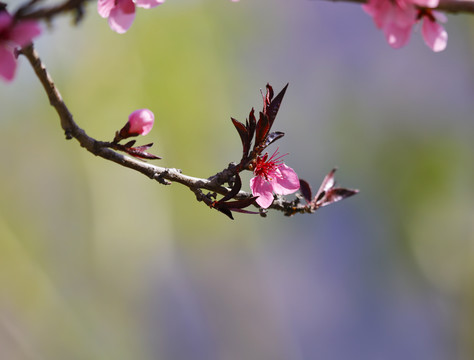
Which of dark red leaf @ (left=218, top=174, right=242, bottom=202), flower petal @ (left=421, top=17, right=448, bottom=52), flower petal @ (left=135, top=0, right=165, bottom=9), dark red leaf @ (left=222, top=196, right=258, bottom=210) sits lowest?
dark red leaf @ (left=222, top=196, right=258, bottom=210)

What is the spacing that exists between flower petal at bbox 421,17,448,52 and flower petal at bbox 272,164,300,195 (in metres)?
0.23

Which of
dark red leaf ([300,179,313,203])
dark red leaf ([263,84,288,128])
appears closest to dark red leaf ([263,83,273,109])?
dark red leaf ([263,84,288,128])

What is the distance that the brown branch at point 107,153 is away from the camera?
48cm

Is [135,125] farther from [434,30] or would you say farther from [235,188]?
[434,30]

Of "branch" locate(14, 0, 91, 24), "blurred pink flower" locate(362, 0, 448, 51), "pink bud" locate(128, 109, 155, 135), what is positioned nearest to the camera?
"branch" locate(14, 0, 91, 24)

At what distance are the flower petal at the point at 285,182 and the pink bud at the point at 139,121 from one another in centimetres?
18

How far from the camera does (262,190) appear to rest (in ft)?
1.80

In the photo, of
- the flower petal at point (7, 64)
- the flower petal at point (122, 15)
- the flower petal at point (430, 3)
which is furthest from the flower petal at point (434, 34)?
the flower petal at point (7, 64)

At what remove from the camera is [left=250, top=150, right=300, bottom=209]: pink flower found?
21.5 inches

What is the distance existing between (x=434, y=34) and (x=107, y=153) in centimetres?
41

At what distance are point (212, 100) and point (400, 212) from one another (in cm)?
198

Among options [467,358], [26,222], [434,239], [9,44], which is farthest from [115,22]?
[467,358]

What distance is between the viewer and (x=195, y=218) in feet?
12.1

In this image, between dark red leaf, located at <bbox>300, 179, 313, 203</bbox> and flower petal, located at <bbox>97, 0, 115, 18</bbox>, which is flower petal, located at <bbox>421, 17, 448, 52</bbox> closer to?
dark red leaf, located at <bbox>300, 179, 313, 203</bbox>
